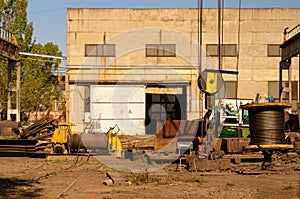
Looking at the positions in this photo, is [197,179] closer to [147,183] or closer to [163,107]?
[147,183]

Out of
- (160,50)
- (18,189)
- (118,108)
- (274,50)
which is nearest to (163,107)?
(160,50)

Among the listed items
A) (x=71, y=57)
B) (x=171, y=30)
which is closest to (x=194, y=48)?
(x=171, y=30)

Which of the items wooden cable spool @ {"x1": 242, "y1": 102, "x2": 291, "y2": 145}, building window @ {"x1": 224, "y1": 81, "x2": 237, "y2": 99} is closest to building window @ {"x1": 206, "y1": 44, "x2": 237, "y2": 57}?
building window @ {"x1": 224, "y1": 81, "x2": 237, "y2": 99}

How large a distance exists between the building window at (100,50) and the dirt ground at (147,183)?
63.1ft

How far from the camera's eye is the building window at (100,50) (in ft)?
107

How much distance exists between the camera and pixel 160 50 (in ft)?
107

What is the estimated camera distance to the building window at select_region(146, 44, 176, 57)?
32.5 metres

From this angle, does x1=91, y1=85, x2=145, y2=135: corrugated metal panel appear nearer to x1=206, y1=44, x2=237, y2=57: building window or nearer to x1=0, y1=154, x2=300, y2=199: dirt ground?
x1=206, y1=44, x2=237, y2=57: building window

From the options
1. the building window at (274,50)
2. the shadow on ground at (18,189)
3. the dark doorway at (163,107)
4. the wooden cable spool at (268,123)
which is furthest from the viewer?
the dark doorway at (163,107)

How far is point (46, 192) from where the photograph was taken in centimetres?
930

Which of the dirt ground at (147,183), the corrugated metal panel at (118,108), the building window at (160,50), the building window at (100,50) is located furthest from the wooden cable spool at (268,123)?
the building window at (100,50)

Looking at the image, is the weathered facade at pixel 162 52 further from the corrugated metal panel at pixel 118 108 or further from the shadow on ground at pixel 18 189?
the shadow on ground at pixel 18 189

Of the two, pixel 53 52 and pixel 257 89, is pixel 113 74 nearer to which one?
pixel 257 89

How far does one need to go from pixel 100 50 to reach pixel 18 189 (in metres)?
23.6
